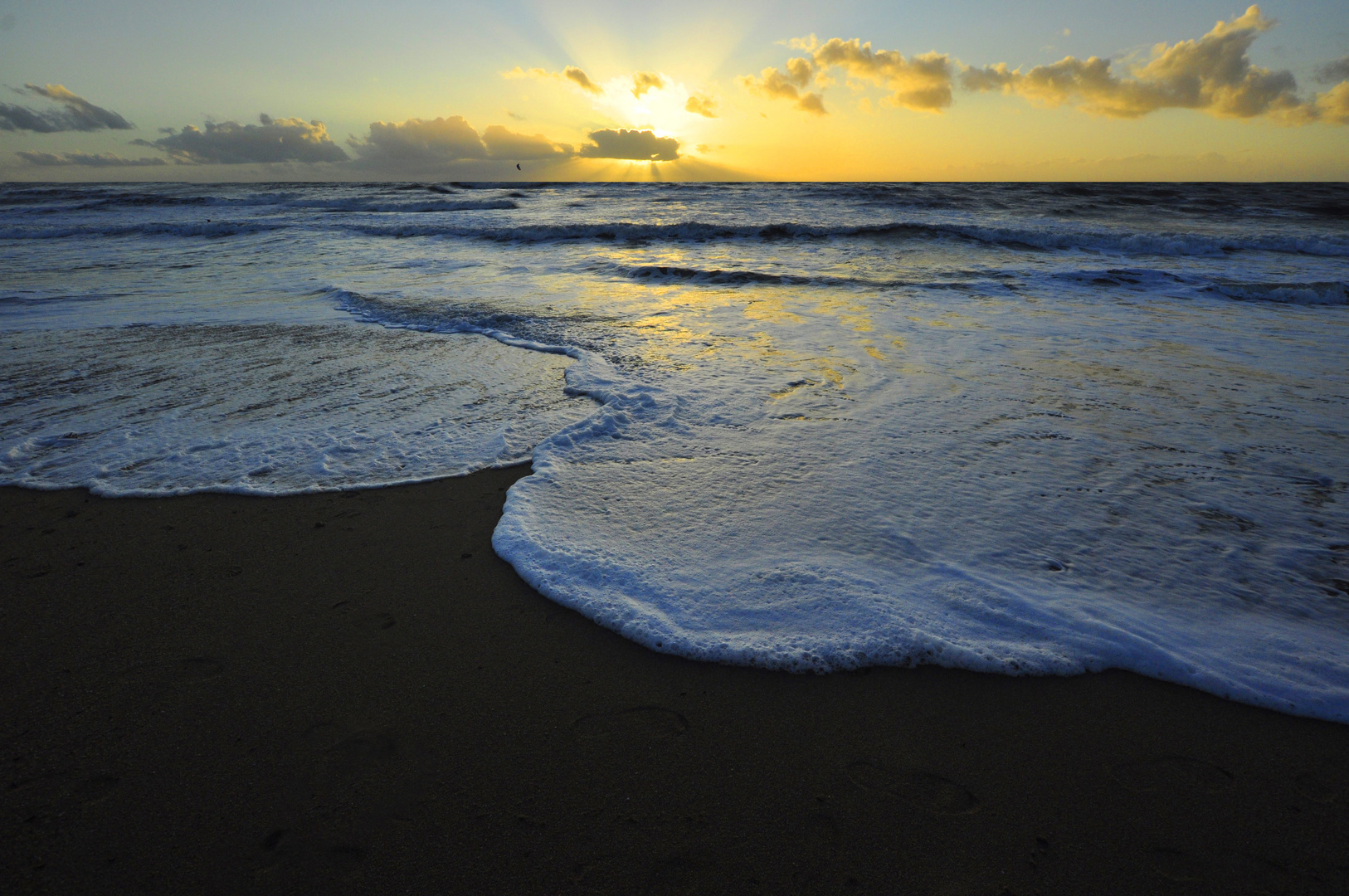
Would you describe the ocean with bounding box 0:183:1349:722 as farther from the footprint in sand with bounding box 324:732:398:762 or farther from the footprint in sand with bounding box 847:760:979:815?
the footprint in sand with bounding box 324:732:398:762

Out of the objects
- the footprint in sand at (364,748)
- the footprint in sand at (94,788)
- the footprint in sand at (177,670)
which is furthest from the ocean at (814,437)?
the footprint in sand at (94,788)

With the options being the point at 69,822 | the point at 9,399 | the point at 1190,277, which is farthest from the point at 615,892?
the point at 1190,277

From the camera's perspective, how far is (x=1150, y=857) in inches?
59.7

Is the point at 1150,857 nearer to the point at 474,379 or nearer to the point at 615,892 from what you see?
the point at 615,892

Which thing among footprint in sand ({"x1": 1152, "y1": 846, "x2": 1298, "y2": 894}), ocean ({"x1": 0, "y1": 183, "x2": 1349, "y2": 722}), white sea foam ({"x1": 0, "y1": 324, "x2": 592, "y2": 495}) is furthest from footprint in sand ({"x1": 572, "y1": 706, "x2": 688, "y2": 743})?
white sea foam ({"x1": 0, "y1": 324, "x2": 592, "y2": 495})

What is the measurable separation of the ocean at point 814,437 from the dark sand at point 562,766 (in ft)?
0.76

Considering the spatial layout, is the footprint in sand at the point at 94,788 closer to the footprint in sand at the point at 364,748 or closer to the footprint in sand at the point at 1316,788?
the footprint in sand at the point at 364,748

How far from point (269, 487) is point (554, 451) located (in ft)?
4.97

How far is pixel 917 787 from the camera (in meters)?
1.69

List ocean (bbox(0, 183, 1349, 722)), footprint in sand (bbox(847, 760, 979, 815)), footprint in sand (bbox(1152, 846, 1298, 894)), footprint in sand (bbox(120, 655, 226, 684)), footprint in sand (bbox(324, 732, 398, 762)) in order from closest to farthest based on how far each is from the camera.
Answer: footprint in sand (bbox(1152, 846, 1298, 894)), footprint in sand (bbox(847, 760, 979, 815)), footprint in sand (bbox(324, 732, 398, 762)), footprint in sand (bbox(120, 655, 226, 684)), ocean (bbox(0, 183, 1349, 722))

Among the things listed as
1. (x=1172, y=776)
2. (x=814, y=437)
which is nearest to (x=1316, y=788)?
(x=1172, y=776)

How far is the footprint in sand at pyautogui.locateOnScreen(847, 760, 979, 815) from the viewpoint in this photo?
164 centimetres

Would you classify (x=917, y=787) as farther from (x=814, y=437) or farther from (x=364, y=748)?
(x=814, y=437)

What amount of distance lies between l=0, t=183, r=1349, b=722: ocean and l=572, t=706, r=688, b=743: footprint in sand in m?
0.29
